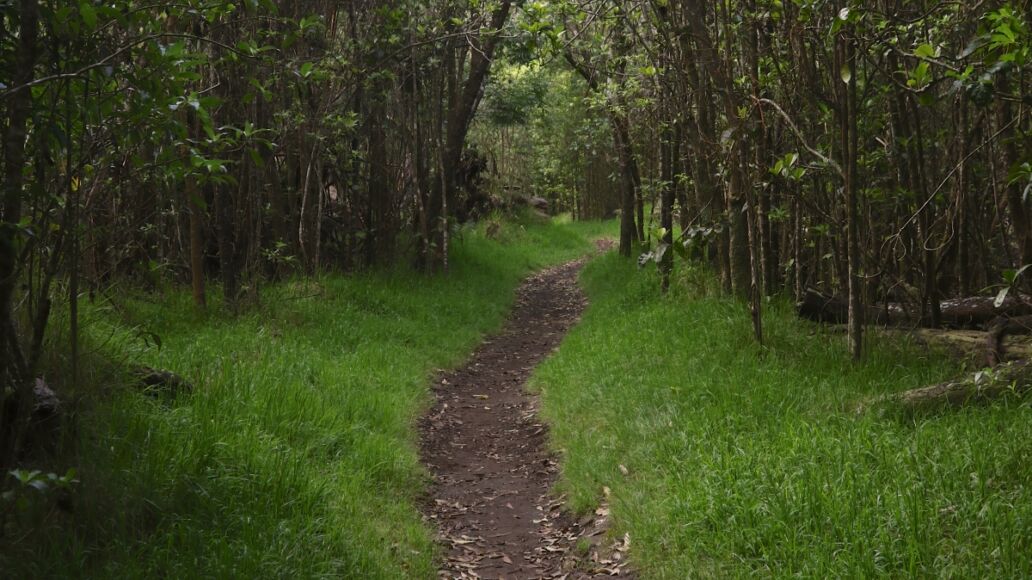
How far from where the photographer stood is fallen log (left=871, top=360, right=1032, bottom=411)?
5.30 m

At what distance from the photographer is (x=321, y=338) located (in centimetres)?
923

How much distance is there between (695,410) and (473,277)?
9.50m

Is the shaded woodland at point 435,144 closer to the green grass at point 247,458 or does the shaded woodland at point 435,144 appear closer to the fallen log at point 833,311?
the fallen log at point 833,311

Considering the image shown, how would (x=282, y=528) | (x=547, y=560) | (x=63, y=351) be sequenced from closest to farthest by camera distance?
(x=282, y=528), (x=63, y=351), (x=547, y=560)

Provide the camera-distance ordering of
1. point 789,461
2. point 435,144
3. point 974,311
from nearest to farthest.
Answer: point 789,461
point 974,311
point 435,144

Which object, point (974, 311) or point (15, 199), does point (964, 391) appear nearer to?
point (974, 311)

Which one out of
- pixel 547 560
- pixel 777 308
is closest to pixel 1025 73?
pixel 777 308

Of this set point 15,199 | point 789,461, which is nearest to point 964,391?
point 789,461

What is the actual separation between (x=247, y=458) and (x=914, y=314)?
5910 mm

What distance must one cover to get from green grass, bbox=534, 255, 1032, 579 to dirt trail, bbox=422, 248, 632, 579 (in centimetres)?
Answer: 24

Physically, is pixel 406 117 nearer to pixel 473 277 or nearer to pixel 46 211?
pixel 473 277

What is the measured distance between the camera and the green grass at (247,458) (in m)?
4.07

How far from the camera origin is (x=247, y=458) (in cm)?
514

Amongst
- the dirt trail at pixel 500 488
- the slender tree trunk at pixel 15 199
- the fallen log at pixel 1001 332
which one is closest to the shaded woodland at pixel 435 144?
the slender tree trunk at pixel 15 199
